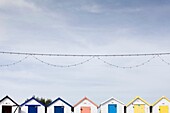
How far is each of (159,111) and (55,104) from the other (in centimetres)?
834

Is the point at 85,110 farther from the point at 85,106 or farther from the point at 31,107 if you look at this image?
the point at 31,107

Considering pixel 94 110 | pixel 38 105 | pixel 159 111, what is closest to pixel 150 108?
pixel 159 111

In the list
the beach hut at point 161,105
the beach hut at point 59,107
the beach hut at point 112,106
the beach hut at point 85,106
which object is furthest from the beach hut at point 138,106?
the beach hut at point 59,107

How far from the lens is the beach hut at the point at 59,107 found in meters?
27.0

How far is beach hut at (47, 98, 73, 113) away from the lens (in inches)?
1065

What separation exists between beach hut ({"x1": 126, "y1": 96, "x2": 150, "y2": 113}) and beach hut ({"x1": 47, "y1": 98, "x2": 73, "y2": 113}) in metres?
4.80

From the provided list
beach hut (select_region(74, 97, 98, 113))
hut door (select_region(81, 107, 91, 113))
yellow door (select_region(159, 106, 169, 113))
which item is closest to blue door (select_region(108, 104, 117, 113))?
beach hut (select_region(74, 97, 98, 113))

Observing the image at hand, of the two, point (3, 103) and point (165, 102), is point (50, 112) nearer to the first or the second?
point (3, 103)

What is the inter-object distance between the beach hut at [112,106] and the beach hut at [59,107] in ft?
8.72

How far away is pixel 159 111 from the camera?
27578 millimetres

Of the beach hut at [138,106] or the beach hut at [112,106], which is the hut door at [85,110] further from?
the beach hut at [138,106]

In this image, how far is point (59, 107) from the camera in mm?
27094

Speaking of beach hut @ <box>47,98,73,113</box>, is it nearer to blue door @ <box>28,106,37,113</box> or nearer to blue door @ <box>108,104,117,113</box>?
blue door @ <box>28,106,37,113</box>

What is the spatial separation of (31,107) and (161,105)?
1038cm
